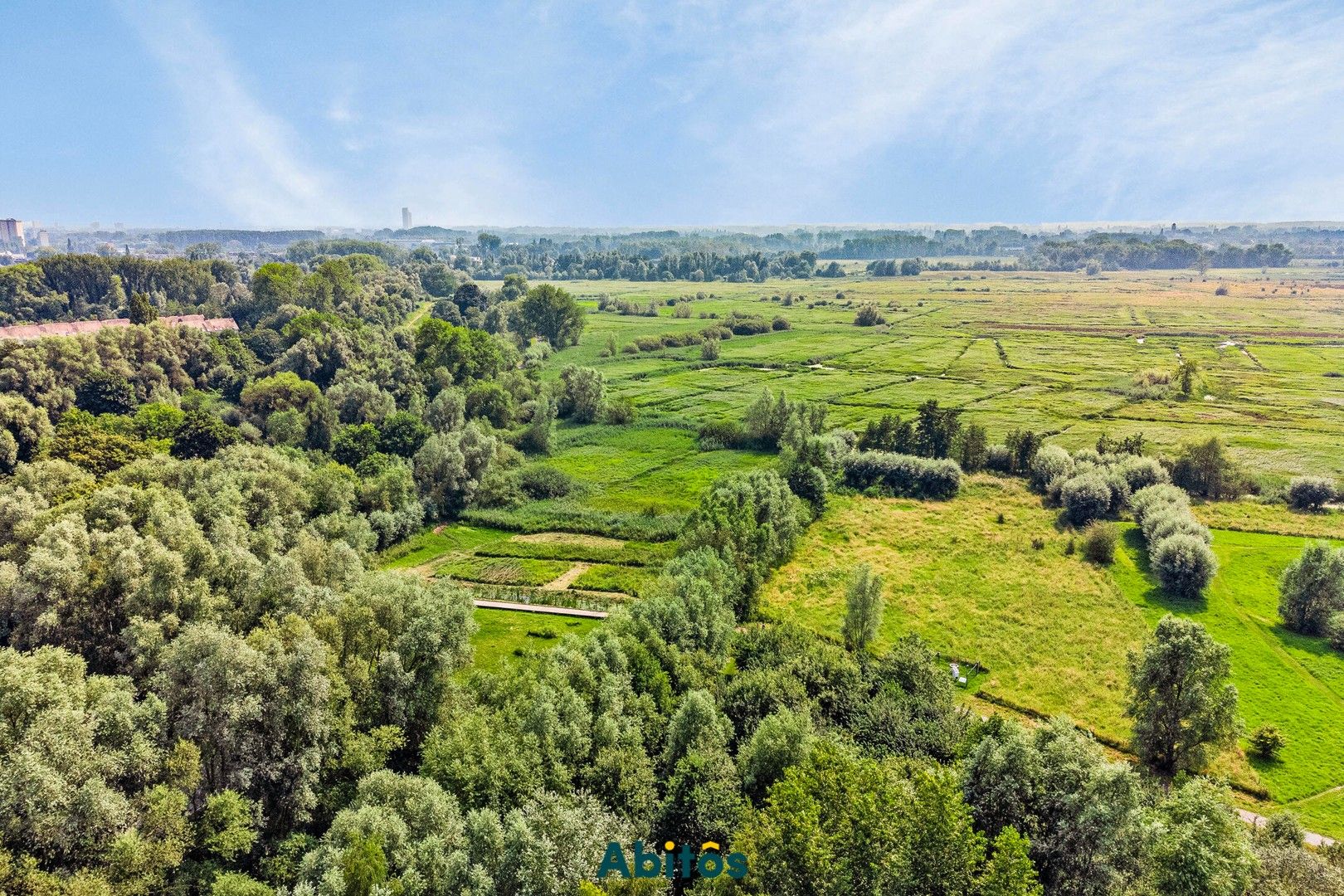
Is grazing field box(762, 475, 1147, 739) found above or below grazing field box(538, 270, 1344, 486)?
below

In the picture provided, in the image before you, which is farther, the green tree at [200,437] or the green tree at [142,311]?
the green tree at [142,311]

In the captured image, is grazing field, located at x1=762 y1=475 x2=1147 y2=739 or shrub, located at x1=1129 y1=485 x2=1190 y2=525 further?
shrub, located at x1=1129 y1=485 x2=1190 y2=525

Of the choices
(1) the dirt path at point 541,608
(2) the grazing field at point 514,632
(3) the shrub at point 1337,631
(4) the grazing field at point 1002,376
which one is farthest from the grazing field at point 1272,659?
(1) the dirt path at point 541,608

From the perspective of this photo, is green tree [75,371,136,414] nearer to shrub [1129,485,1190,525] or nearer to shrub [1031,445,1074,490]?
shrub [1031,445,1074,490]

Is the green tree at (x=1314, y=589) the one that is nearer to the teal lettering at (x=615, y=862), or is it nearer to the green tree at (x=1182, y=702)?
the green tree at (x=1182, y=702)

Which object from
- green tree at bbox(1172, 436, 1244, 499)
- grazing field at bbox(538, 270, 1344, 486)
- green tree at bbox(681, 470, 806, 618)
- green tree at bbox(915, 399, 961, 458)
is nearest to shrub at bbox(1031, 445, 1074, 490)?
green tree at bbox(915, 399, 961, 458)

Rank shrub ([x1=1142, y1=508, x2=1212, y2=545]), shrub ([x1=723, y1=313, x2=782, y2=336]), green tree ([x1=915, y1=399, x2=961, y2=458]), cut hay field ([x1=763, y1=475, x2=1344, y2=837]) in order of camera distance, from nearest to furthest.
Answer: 1. cut hay field ([x1=763, y1=475, x2=1344, y2=837])
2. shrub ([x1=1142, y1=508, x2=1212, y2=545])
3. green tree ([x1=915, y1=399, x2=961, y2=458])
4. shrub ([x1=723, y1=313, x2=782, y2=336])

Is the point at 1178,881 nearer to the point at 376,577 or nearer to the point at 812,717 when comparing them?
the point at 812,717

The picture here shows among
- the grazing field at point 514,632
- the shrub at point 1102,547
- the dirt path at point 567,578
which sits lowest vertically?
the grazing field at point 514,632
